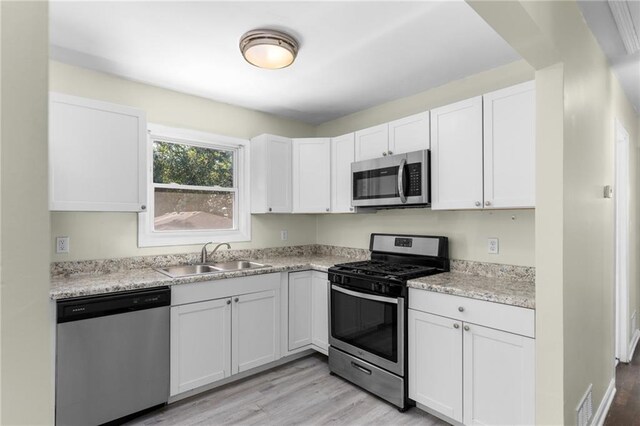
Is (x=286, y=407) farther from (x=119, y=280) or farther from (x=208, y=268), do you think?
(x=119, y=280)

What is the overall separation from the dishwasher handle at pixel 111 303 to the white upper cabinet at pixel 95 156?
62 cm

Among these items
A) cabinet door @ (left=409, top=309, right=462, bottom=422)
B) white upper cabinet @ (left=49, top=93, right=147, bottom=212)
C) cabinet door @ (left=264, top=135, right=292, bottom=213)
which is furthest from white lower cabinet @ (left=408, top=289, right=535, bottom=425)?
white upper cabinet @ (left=49, top=93, right=147, bottom=212)

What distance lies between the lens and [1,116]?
46 centimetres

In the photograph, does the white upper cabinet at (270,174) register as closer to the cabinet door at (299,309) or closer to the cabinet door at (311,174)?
the cabinet door at (311,174)

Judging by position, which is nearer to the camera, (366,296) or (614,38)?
(614,38)

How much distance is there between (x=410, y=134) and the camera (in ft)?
9.12

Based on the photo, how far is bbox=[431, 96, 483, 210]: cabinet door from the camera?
7.67 feet

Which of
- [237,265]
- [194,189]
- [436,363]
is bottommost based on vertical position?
[436,363]

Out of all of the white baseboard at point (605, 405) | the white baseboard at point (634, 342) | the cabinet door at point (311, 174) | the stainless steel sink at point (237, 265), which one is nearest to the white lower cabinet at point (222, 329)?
the stainless steel sink at point (237, 265)

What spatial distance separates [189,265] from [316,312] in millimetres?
1248

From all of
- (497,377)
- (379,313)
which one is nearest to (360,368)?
(379,313)

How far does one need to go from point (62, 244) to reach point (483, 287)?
2.95 meters

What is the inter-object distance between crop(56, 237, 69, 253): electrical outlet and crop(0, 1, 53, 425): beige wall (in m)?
2.45

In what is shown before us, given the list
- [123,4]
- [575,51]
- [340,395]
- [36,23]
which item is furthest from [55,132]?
[575,51]
